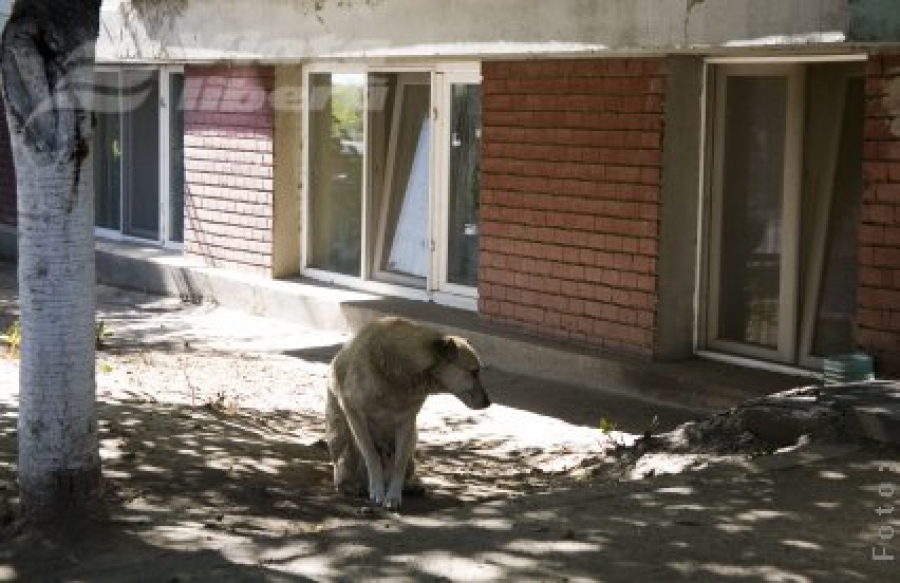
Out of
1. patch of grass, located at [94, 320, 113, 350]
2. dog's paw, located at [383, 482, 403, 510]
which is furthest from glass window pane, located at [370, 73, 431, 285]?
dog's paw, located at [383, 482, 403, 510]

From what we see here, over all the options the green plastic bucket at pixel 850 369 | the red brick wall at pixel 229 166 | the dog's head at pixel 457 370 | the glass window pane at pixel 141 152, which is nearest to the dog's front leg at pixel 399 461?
the dog's head at pixel 457 370

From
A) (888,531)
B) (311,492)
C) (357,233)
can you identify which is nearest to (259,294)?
(357,233)

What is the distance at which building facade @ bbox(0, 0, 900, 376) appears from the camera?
9039 mm

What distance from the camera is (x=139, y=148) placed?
58.8 feet

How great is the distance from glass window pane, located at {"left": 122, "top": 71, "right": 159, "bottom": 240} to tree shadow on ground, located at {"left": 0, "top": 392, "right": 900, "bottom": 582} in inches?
388

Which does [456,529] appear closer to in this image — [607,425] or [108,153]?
[607,425]

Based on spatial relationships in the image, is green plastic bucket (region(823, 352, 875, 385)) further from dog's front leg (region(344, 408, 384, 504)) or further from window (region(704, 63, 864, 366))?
dog's front leg (region(344, 408, 384, 504))

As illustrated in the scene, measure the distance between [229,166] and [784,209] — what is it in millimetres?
7445

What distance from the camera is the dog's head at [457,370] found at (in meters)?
7.39

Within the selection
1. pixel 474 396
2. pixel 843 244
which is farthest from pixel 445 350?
pixel 843 244

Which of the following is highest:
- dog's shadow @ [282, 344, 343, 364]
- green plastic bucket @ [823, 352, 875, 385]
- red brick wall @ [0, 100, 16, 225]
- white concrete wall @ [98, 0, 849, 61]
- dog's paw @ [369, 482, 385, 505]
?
white concrete wall @ [98, 0, 849, 61]

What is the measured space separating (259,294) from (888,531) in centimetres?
978

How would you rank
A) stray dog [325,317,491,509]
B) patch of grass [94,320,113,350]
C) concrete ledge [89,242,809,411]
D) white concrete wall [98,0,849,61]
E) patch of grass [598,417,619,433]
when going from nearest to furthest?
stray dog [325,317,491,509] → white concrete wall [98,0,849,61] → patch of grass [598,417,619,433] → concrete ledge [89,242,809,411] → patch of grass [94,320,113,350]

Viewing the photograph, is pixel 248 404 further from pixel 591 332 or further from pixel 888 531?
pixel 888 531
